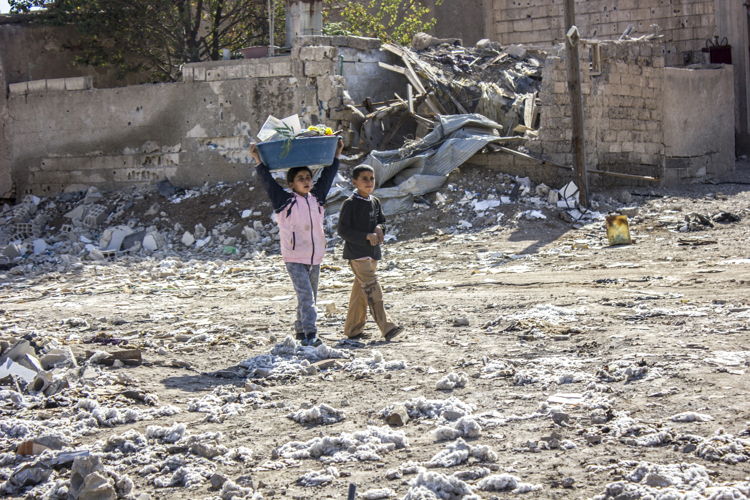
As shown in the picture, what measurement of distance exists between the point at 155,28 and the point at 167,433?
14568 mm

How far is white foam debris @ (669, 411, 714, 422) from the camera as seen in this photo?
4.01m

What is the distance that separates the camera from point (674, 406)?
167 inches

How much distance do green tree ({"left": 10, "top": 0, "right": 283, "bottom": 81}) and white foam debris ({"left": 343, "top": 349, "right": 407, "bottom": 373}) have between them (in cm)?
1278

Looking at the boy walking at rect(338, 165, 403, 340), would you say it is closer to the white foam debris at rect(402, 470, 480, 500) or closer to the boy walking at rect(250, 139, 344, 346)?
the boy walking at rect(250, 139, 344, 346)

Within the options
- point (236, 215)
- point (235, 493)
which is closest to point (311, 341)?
point (235, 493)

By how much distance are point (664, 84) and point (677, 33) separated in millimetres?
4638

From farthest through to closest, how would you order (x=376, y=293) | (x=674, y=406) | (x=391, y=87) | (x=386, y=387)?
(x=391, y=87) < (x=376, y=293) < (x=386, y=387) < (x=674, y=406)

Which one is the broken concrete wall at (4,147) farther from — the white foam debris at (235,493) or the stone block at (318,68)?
the white foam debris at (235,493)

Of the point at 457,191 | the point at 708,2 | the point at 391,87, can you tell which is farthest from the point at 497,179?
the point at 708,2

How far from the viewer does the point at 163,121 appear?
14.8 m

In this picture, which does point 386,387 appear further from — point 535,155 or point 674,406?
point 535,155

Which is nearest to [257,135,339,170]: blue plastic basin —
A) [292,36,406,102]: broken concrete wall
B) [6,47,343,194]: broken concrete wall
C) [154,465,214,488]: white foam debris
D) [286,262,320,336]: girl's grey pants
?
[286,262,320,336]: girl's grey pants

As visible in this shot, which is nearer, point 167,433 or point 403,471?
point 403,471

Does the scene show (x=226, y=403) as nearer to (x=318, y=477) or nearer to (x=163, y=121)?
(x=318, y=477)
